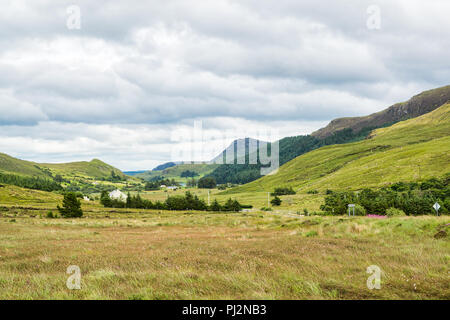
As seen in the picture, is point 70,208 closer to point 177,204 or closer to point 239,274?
point 177,204

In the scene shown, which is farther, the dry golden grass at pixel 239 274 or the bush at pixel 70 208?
the bush at pixel 70 208

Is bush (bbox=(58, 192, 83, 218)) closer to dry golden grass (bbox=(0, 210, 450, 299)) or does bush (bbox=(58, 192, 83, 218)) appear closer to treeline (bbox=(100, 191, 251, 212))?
treeline (bbox=(100, 191, 251, 212))

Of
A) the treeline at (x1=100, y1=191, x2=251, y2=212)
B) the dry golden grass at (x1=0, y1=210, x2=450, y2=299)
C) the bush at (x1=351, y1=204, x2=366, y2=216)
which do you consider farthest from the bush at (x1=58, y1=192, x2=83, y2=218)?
the dry golden grass at (x1=0, y1=210, x2=450, y2=299)

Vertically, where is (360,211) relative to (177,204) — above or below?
above

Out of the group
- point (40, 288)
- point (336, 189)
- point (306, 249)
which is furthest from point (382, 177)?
point (40, 288)

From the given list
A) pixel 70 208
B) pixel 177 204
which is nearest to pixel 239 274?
pixel 70 208

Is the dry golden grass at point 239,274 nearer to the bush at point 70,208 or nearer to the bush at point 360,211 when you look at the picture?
the bush at point 360,211

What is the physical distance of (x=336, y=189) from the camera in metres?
154

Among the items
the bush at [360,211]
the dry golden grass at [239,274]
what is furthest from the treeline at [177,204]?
the dry golden grass at [239,274]

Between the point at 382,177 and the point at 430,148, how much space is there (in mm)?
49714

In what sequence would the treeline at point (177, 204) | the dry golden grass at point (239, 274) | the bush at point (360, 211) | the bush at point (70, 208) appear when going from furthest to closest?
the treeline at point (177, 204)
the bush at point (70, 208)
the bush at point (360, 211)
the dry golden grass at point (239, 274)

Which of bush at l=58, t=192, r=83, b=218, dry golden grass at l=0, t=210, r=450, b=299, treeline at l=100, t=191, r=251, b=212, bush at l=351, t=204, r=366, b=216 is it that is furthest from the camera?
treeline at l=100, t=191, r=251, b=212

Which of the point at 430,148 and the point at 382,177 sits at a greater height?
the point at 430,148
